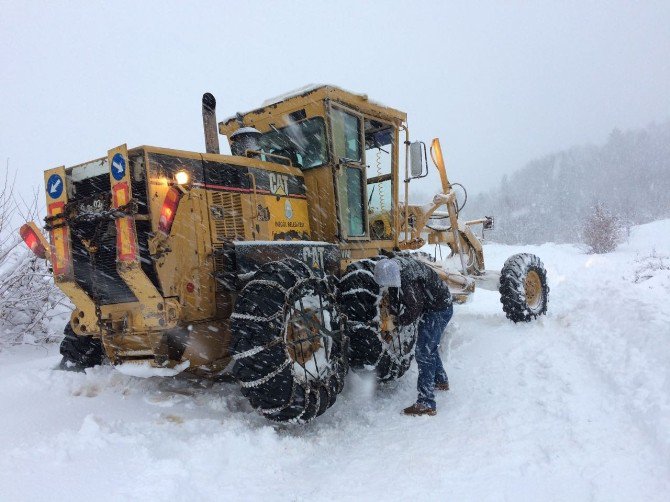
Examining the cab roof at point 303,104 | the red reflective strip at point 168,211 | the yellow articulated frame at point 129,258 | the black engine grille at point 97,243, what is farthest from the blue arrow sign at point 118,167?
the cab roof at point 303,104

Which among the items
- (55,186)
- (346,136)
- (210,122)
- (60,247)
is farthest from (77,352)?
(346,136)

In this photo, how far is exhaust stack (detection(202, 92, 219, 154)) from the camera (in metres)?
5.30

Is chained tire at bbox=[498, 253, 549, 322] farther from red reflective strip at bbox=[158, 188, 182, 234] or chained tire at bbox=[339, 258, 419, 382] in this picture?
red reflective strip at bbox=[158, 188, 182, 234]

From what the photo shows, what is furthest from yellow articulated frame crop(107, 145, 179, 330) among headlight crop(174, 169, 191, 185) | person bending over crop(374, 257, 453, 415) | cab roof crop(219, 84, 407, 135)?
cab roof crop(219, 84, 407, 135)

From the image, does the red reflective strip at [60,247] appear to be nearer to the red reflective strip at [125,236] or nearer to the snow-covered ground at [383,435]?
the red reflective strip at [125,236]

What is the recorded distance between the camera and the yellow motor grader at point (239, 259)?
391cm

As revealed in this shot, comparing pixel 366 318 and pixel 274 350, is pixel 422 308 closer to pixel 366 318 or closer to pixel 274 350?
pixel 366 318

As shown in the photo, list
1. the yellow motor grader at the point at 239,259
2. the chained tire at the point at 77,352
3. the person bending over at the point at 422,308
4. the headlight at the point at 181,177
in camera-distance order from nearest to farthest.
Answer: the yellow motor grader at the point at 239,259 < the headlight at the point at 181,177 < the person bending over at the point at 422,308 < the chained tire at the point at 77,352

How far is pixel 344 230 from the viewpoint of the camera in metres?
5.64

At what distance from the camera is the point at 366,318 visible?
16.0ft

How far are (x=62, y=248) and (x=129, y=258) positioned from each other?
0.96 meters

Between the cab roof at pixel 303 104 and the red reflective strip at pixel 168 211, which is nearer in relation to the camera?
the red reflective strip at pixel 168 211

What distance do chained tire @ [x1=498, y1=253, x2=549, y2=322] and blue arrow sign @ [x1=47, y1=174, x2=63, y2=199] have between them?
221 inches

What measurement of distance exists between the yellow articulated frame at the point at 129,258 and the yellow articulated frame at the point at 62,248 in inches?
27.0
